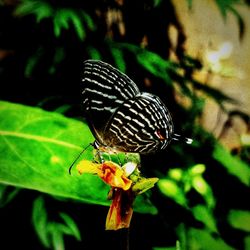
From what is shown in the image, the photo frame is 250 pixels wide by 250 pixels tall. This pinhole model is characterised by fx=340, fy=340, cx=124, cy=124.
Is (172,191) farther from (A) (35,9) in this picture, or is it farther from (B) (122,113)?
(A) (35,9)

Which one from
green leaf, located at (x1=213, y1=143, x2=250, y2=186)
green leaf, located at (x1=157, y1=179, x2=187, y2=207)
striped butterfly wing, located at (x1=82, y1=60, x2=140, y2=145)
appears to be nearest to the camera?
striped butterfly wing, located at (x1=82, y1=60, x2=140, y2=145)

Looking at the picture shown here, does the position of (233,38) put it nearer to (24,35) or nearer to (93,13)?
(93,13)

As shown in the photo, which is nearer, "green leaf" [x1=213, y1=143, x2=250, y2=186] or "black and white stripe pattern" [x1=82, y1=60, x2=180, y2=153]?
"black and white stripe pattern" [x1=82, y1=60, x2=180, y2=153]

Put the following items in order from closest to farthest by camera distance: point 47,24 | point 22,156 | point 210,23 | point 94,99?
point 22,156 < point 94,99 < point 47,24 < point 210,23

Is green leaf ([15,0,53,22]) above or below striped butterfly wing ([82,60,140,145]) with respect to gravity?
below

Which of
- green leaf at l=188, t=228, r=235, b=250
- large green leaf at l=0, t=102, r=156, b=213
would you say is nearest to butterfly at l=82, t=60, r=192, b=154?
large green leaf at l=0, t=102, r=156, b=213

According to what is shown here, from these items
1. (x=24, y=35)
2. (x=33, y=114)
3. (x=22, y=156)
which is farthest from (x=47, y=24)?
(x=22, y=156)

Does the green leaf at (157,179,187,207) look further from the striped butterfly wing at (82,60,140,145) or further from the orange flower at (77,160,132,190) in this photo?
the orange flower at (77,160,132,190)

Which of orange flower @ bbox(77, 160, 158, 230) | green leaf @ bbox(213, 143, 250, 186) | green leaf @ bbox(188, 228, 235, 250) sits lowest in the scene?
green leaf @ bbox(188, 228, 235, 250)
